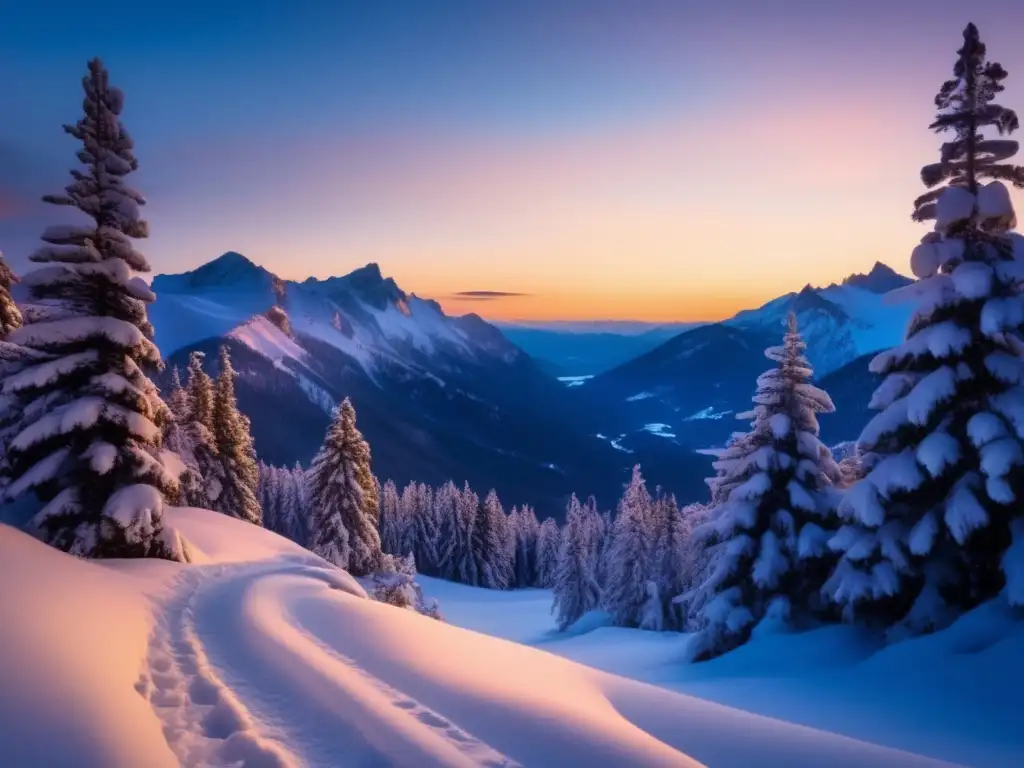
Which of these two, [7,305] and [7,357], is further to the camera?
[7,305]

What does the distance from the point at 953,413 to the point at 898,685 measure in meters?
5.58

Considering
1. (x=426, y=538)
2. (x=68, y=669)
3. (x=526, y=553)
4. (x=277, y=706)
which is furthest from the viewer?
(x=526, y=553)

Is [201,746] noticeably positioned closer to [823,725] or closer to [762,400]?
[823,725]

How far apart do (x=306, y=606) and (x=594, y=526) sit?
79.9 meters

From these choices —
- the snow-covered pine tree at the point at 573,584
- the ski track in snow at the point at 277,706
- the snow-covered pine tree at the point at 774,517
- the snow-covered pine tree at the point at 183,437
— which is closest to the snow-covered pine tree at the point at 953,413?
the snow-covered pine tree at the point at 774,517

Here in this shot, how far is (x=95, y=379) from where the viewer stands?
48.4 ft

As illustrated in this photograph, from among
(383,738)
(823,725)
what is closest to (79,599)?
(383,738)

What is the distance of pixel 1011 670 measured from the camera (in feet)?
34.5

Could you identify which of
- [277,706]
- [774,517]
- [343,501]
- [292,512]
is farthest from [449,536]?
[277,706]

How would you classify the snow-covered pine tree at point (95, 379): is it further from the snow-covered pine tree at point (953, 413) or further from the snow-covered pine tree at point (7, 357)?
the snow-covered pine tree at point (953, 413)

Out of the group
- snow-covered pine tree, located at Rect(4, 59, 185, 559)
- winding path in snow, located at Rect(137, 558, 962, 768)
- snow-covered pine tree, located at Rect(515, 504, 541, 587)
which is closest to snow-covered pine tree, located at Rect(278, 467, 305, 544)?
snow-covered pine tree, located at Rect(515, 504, 541, 587)

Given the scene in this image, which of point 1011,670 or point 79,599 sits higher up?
point 79,599

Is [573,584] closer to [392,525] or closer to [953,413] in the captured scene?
[392,525]

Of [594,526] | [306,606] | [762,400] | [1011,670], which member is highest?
[762,400]
